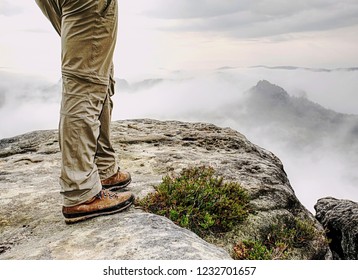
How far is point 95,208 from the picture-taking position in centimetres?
489

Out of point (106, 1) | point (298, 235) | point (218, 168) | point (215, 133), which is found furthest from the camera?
point (215, 133)

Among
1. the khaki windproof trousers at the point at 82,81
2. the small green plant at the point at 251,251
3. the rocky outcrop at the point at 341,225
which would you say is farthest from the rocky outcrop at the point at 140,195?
the rocky outcrop at the point at 341,225

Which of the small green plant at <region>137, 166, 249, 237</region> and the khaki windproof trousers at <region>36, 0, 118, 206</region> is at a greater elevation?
the khaki windproof trousers at <region>36, 0, 118, 206</region>

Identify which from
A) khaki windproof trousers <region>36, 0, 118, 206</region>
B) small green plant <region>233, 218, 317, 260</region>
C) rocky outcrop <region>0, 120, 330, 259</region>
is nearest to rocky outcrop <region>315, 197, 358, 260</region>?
rocky outcrop <region>0, 120, 330, 259</region>

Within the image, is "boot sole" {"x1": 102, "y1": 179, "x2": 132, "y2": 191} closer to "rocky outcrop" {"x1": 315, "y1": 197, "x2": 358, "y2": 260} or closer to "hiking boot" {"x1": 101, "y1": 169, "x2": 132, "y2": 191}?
"hiking boot" {"x1": 101, "y1": 169, "x2": 132, "y2": 191}

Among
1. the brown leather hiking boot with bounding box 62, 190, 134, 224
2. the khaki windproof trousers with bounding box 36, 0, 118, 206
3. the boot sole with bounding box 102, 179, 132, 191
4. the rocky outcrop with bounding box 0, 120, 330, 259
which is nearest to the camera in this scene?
the rocky outcrop with bounding box 0, 120, 330, 259

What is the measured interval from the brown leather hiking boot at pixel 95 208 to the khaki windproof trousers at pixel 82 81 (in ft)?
0.21

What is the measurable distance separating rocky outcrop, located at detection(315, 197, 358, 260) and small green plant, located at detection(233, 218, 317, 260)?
1224mm

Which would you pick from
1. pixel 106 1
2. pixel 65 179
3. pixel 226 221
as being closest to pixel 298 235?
pixel 226 221

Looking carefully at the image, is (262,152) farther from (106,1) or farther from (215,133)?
(106,1)

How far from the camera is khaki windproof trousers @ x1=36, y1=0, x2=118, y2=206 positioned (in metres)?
4.60

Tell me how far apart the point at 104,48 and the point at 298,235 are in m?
3.43

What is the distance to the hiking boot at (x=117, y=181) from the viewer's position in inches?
240
